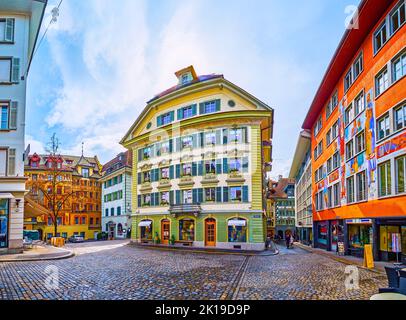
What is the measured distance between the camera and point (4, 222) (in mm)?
24297

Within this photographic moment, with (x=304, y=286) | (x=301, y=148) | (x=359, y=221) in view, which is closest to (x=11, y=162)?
(x=304, y=286)

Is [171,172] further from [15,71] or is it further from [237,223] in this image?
[15,71]

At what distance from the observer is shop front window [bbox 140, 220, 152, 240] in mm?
39928

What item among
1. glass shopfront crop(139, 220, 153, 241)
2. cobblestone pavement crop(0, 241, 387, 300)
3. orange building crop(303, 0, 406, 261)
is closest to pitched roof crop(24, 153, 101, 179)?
glass shopfront crop(139, 220, 153, 241)

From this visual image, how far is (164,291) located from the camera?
11.1 metres

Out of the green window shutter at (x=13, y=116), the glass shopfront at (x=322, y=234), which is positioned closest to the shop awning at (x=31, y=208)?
the green window shutter at (x=13, y=116)

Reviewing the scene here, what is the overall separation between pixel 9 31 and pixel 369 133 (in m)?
25.9

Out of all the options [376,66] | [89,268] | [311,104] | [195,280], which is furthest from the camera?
[311,104]

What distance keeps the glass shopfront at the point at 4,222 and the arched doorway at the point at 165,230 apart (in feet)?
55.1
